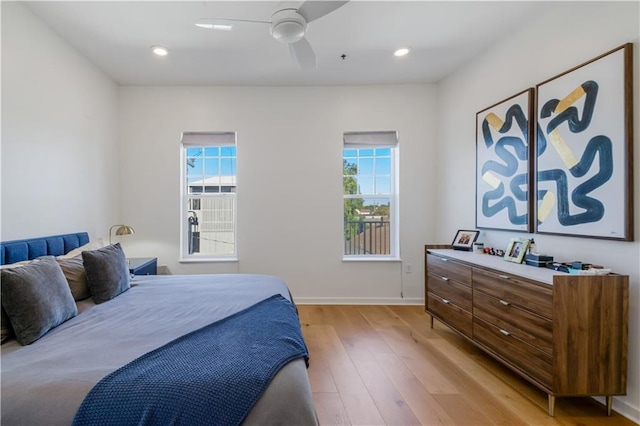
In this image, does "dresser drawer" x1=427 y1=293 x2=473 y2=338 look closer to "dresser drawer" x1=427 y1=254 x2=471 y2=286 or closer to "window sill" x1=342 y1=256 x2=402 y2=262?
"dresser drawer" x1=427 y1=254 x2=471 y2=286

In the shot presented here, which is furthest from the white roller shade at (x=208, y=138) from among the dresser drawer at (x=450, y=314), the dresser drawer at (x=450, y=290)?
the dresser drawer at (x=450, y=314)

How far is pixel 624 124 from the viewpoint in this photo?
1.77 metres

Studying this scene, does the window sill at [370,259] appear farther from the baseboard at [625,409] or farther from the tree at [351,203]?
the baseboard at [625,409]

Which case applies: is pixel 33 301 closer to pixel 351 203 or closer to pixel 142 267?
pixel 142 267

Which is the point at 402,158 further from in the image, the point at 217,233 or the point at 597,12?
the point at 217,233

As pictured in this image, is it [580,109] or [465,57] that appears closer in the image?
[580,109]

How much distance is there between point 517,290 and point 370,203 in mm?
2234

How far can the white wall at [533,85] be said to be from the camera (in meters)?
1.76

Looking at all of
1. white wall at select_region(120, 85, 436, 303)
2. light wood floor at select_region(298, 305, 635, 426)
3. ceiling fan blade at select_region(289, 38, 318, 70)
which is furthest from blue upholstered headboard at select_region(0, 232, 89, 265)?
ceiling fan blade at select_region(289, 38, 318, 70)

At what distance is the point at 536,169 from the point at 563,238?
58 centimetres

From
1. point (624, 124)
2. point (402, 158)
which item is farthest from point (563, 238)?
point (402, 158)

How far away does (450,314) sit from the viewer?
2734 millimetres

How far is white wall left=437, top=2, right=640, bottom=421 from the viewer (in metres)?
1.76

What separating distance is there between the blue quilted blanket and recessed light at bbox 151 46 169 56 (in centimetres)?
284
